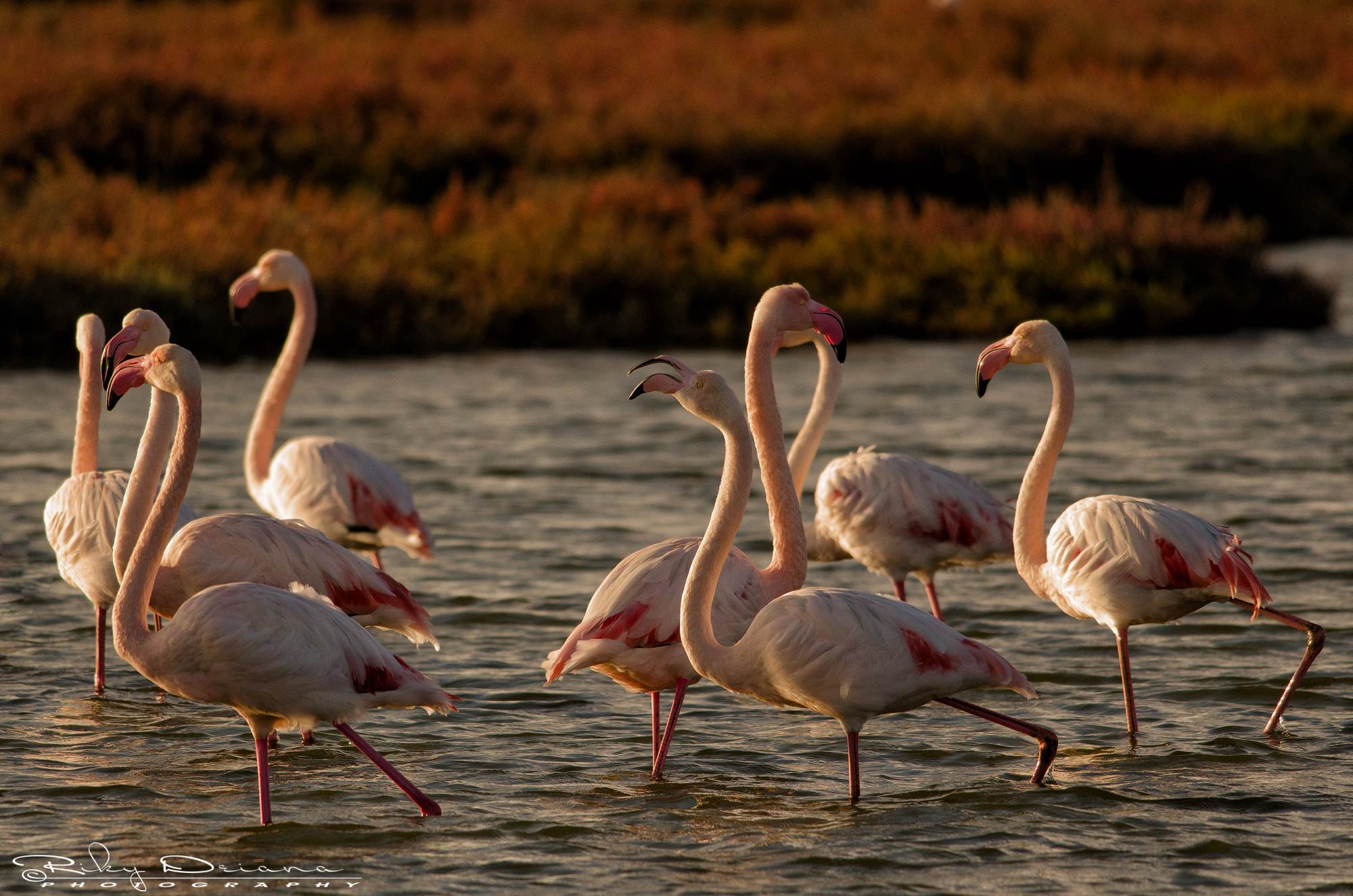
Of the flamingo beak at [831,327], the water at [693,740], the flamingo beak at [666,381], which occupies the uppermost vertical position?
the flamingo beak at [831,327]

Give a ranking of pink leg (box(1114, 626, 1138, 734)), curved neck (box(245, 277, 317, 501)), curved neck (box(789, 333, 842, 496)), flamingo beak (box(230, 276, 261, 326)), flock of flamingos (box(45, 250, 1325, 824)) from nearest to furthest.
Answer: flock of flamingos (box(45, 250, 1325, 824)) < pink leg (box(1114, 626, 1138, 734)) < curved neck (box(789, 333, 842, 496)) < curved neck (box(245, 277, 317, 501)) < flamingo beak (box(230, 276, 261, 326))

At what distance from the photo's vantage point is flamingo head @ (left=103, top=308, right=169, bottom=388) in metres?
5.40

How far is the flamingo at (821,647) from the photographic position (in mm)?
4879

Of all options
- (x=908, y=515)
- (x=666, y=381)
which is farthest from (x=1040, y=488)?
(x=666, y=381)

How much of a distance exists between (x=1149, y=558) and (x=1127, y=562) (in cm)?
8

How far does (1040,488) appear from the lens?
6227mm

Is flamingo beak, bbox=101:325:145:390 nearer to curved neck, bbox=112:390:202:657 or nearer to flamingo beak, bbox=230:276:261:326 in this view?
curved neck, bbox=112:390:202:657

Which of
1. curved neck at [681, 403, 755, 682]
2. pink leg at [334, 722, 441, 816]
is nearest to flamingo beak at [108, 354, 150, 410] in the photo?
pink leg at [334, 722, 441, 816]

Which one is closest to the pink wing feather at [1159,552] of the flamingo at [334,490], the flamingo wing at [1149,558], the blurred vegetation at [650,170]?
the flamingo wing at [1149,558]

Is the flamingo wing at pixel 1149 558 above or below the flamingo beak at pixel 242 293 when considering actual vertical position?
below

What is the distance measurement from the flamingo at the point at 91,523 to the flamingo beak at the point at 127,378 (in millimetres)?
1139

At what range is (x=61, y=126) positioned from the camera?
57.6 feet

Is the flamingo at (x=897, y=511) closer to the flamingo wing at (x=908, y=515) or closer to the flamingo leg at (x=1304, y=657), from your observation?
the flamingo wing at (x=908, y=515)

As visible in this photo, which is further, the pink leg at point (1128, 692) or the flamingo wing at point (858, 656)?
the pink leg at point (1128, 692)
